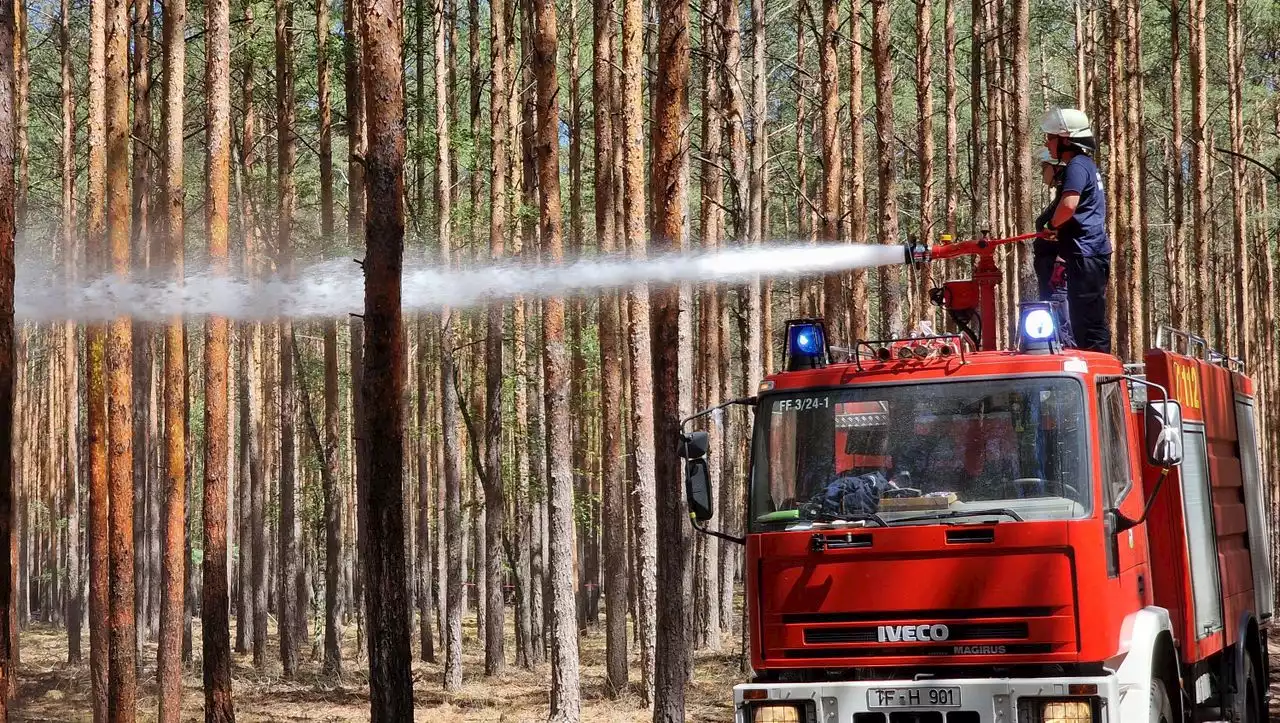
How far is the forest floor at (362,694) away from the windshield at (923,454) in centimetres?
1126

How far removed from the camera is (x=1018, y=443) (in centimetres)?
754

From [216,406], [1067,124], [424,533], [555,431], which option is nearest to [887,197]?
[555,431]

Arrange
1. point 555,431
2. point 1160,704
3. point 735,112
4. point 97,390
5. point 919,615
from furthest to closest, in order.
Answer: point 735,112 → point 555,431 → point 97,390 → point 1160,704 → point 919,615

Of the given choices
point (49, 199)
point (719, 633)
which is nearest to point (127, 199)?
point (719, 633)

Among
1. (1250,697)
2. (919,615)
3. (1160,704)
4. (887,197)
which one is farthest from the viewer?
(887,197)

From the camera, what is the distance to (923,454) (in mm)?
7727

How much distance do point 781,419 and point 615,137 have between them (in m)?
23.3

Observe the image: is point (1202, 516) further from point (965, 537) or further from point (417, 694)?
point (417, 694)

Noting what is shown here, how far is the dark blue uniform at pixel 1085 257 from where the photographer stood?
9.07 m

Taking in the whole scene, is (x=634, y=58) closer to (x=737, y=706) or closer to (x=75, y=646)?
(x=737, y=706)

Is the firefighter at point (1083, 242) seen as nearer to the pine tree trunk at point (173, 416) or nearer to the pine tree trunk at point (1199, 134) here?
the pine tree trunk at point (173, 416)

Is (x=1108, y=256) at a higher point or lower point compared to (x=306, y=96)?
lower

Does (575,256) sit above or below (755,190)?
below

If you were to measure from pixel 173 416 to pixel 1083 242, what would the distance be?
13.4 m
